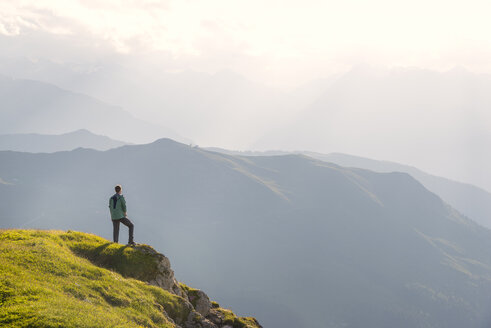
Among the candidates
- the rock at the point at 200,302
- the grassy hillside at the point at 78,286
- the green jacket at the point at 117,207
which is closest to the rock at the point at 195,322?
the grassy hillside at the point at 78,286

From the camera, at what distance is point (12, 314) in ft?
47.9

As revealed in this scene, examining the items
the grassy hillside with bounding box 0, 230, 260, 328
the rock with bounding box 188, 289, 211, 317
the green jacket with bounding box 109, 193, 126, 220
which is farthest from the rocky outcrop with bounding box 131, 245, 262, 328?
the green jacket with bounding box 109, 193, 126, 220

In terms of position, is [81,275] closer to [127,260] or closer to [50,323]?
[127,260]

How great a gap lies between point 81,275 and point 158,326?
5533 millimetres

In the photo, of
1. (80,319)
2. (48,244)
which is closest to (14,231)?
(48,244)

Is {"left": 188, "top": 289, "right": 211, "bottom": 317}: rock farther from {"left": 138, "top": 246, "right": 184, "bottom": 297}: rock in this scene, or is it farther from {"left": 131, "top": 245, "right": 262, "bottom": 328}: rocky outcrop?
{"left": 138, "top": 246, "right": 184, "bottom": 297}: rock

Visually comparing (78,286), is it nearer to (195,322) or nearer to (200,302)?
(195,322)

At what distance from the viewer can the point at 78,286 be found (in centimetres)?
1923

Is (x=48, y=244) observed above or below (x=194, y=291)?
above

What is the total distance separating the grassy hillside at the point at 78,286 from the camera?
605 inches

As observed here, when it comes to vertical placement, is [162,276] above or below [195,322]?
above

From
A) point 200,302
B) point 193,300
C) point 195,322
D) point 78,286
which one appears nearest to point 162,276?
point 193,300

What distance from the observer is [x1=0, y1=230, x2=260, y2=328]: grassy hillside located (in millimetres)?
15359

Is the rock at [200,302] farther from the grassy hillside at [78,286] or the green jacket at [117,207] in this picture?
the green jacket at [117,207]
